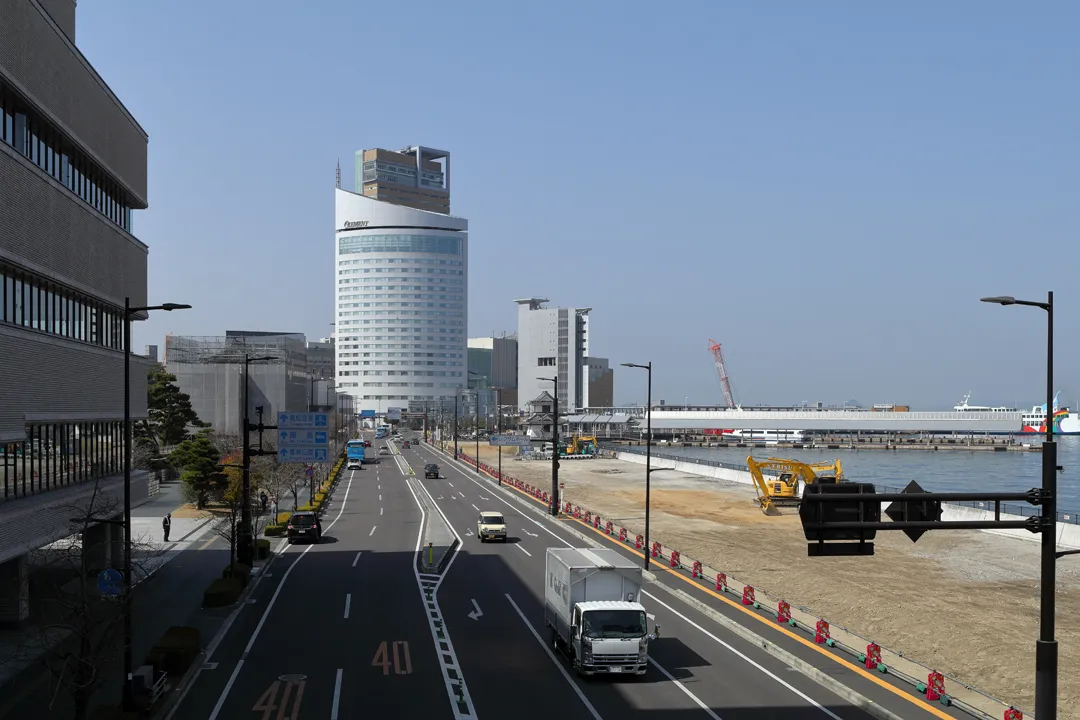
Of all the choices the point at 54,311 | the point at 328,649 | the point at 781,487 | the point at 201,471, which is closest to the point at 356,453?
the point at 201,471

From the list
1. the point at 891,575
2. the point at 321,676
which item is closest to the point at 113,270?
the point at 321,676

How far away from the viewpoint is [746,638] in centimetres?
3039

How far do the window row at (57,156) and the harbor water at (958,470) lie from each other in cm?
8690

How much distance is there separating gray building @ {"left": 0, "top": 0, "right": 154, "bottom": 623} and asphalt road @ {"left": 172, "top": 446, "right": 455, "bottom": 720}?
7.52 m

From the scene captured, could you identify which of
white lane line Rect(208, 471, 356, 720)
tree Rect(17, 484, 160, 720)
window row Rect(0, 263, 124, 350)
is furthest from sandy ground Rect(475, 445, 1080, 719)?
window row Rect(0, 263, 124, 350)

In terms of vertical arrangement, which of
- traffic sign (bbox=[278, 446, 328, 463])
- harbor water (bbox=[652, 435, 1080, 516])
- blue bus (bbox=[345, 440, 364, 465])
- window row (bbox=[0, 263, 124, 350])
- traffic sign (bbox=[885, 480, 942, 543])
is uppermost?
window row (bbox=[0, 263, 124, 350])

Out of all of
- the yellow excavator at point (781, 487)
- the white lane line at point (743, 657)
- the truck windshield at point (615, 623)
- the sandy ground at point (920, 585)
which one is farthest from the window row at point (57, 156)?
the yellow excavator at point (781, 487)

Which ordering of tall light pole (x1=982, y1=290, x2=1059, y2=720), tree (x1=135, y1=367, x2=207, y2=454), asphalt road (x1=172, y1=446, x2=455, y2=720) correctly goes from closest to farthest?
1. tall light pole (x1=982, y1=290, x2=1059, y2=720)
2. asphalt road (x1=172, y1=446, x2=455, y2=720)
3. tree (x1=135, y1=367, x2=207, y2=454)

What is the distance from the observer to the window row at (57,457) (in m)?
30.3

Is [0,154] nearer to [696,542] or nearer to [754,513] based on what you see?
[696,542]

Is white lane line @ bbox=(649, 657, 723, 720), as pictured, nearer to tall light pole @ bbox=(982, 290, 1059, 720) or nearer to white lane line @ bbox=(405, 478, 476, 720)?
white lane line @ bbox=(405, 478, 476, 720)

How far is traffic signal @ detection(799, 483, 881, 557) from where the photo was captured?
16031 millimetres

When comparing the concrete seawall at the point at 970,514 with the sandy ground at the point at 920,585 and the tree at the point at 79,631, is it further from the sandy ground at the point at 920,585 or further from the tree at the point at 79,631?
the tree at the point at 79,631

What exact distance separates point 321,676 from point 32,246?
16438 mm
